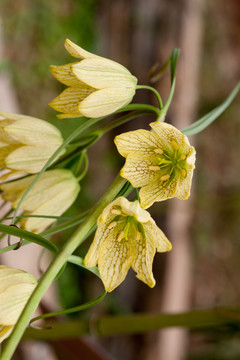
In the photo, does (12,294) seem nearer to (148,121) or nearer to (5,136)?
(5,136)

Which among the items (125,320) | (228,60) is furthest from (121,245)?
(228,60)

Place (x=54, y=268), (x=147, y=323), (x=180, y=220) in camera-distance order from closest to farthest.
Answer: (x=54, y=268) < (x=147, y=323) < (x=180, y=220)

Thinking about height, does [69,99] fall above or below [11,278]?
above

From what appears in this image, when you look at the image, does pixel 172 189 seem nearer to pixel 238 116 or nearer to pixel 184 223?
pixel 184 223

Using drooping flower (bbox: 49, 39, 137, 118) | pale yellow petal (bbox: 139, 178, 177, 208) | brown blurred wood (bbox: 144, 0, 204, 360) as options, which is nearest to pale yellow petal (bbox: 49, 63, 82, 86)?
drooping flower (bbox: 49, 39, 137, 118)

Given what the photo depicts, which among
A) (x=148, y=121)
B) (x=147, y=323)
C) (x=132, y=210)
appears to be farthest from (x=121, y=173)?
(x=148, y=121)

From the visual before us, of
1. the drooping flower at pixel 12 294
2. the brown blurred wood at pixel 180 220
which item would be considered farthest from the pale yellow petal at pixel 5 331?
the brown blurred wood at pixel 180 220

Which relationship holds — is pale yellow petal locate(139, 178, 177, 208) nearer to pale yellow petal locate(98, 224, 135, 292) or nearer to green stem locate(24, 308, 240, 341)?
pale yellow petal locate(98, 224, 135, 292)
